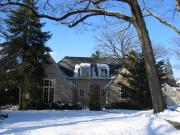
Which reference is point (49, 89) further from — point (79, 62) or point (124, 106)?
point (124, 106)

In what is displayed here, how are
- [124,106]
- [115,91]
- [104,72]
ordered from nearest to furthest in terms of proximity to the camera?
[124,106] < [115,91] < [104,72]

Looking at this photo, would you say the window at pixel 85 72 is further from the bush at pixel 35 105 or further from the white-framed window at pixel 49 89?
the bush at pixel 35 105

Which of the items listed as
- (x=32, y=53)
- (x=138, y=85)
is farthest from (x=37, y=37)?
(x=138, y=85)

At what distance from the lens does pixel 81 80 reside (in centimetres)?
5406

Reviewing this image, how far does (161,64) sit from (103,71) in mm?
14262

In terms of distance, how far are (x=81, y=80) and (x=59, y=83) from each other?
614 centimetres

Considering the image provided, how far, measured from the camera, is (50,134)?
12.2m

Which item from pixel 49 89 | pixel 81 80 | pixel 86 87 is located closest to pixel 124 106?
pixel 49 89

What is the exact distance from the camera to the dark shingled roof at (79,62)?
Answer: 55.1 m

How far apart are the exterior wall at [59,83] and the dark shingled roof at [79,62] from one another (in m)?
5.42

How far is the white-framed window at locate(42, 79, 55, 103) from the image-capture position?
157 feet

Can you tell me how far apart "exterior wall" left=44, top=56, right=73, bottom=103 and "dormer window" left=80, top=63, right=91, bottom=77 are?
5.79m

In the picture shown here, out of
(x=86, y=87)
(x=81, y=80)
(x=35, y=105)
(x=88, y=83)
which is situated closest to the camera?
(x=35, y=105)

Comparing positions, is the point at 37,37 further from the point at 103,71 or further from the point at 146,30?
the point at 146,30
